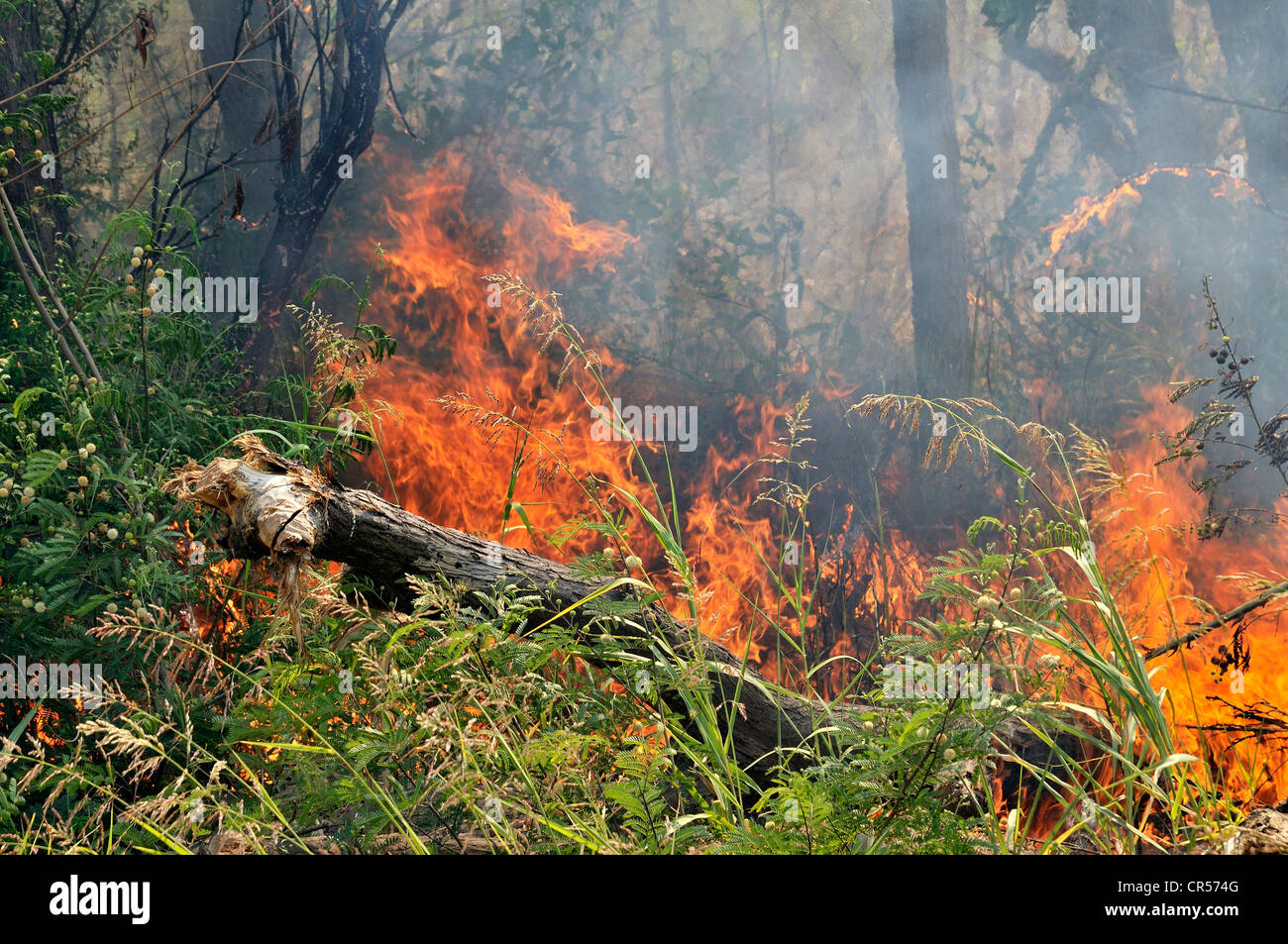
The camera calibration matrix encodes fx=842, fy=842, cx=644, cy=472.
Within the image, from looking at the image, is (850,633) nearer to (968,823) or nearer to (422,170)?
(968,823)

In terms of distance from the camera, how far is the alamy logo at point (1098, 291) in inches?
197

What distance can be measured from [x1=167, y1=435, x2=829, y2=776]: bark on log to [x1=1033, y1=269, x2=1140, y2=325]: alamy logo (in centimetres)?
372

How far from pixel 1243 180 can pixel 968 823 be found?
5170 millimetres

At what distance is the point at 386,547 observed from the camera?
5.98 feet

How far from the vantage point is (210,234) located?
439cm

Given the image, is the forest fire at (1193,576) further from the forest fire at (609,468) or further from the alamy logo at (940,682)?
the alamy logo at (940,682)

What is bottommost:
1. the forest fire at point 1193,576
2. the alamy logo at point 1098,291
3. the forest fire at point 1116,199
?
the forest fire at point 1193,576

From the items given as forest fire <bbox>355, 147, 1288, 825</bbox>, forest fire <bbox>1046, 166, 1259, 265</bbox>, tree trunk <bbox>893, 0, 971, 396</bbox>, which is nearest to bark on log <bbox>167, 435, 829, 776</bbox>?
forest fire <bbox>355, 147, 1288, 825</bbox>

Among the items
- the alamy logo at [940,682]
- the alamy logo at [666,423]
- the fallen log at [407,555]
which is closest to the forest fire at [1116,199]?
the alamy logo at [666,423]
